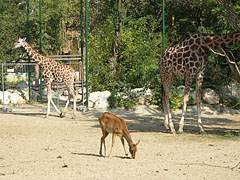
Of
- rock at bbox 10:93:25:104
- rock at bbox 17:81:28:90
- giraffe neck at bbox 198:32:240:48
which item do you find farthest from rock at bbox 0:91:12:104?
Answer: giraffe neck at bbox 198:32:240:48

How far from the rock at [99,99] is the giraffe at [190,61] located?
5237 millimetres

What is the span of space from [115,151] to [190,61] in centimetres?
398

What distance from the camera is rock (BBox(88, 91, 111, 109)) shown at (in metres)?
18.0

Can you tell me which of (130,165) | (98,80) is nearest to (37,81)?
(98,80)

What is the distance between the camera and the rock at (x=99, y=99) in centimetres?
1805

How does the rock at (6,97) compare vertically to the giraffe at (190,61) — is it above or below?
below

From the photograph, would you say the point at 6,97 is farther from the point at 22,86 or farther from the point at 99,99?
the point at 99,99

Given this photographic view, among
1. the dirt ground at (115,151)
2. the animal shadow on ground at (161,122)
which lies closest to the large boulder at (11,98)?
the dirt ground at (115,151)

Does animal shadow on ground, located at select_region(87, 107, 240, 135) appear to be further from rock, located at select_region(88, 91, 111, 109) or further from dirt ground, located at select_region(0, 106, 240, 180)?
rock, located at select_region(88, 91, 111, 109)

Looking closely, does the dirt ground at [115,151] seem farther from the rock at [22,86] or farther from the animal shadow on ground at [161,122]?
the rock at [22,86]

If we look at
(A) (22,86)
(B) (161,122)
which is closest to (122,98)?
(B) (161,122)

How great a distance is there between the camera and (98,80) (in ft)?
64.8

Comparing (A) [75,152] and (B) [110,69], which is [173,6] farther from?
(A) [75,152]

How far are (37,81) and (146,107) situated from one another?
9994mm
